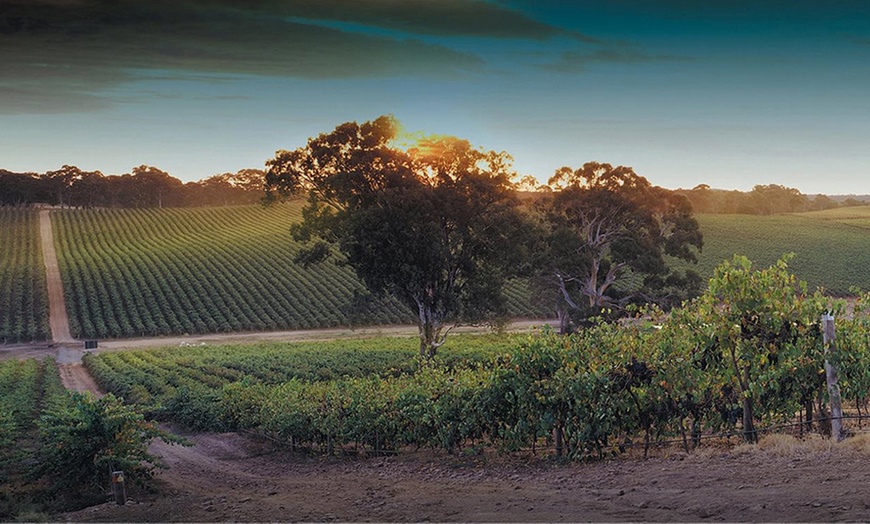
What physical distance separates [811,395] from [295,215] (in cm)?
12930

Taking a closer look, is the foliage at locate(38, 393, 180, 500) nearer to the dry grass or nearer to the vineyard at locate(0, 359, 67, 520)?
the vineyard at locate(0, 359, 67, 520)

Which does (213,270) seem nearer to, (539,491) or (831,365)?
(539,491)

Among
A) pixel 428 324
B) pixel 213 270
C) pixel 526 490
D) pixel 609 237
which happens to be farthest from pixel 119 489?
pixel 213 270

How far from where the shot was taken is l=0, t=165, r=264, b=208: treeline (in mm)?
155750

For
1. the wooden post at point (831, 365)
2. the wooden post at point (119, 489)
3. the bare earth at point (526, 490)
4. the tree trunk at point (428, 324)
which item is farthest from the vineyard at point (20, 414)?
the tree trunk at point (428, 324)

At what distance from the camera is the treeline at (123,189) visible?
155750 mm

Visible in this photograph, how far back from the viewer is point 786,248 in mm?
110312

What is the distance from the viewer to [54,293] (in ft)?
263

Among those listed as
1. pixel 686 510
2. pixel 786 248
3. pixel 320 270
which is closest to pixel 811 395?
pixel 686 510

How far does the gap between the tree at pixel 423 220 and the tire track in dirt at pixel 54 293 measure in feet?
111

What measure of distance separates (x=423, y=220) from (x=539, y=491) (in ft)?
85.9

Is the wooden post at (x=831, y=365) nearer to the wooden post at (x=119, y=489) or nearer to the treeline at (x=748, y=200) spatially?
the wooden post at (x=119, y=489)

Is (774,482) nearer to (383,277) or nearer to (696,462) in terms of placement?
(696,462)

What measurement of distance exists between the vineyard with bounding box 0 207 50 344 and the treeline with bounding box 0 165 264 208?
96.4 feet
